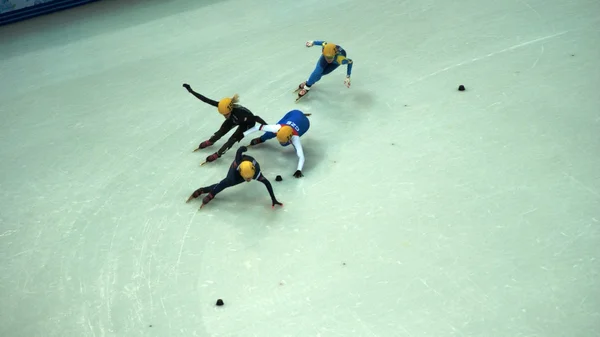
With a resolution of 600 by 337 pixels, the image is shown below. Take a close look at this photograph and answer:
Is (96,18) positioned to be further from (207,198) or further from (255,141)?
(207,198)

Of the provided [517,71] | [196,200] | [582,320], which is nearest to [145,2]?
[196,200]

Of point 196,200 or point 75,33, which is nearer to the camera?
point 196,200

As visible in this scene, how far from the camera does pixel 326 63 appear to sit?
767cm

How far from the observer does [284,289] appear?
5.31 meters

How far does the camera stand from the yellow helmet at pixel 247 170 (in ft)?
19.4

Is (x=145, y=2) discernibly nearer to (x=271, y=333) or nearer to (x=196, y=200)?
(x=196, y=200)

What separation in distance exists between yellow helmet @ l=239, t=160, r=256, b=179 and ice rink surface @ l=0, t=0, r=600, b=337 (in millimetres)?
498

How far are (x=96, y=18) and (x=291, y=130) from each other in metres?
6.01

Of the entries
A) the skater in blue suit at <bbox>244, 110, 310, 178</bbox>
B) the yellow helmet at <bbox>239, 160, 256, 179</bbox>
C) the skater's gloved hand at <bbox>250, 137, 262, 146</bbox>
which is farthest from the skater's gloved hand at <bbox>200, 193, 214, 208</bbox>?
the skater's gloved hand at <bbox>250, 137, 262, 146</bbox>

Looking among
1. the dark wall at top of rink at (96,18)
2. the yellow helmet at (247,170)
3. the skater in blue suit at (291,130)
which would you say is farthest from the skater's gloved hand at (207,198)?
the dark wall at top of rink at (96,18)

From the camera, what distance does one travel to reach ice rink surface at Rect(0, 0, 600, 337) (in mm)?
5133

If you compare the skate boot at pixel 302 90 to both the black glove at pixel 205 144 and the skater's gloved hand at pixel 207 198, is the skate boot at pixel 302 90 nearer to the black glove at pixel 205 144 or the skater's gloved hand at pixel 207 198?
the black glove at pixel 205 144

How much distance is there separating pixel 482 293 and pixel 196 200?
10.2 feet

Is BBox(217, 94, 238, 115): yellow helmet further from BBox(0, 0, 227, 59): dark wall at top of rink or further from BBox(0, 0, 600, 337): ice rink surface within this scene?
BBox(0, 0, 227, 59): dark wall at top of rink
